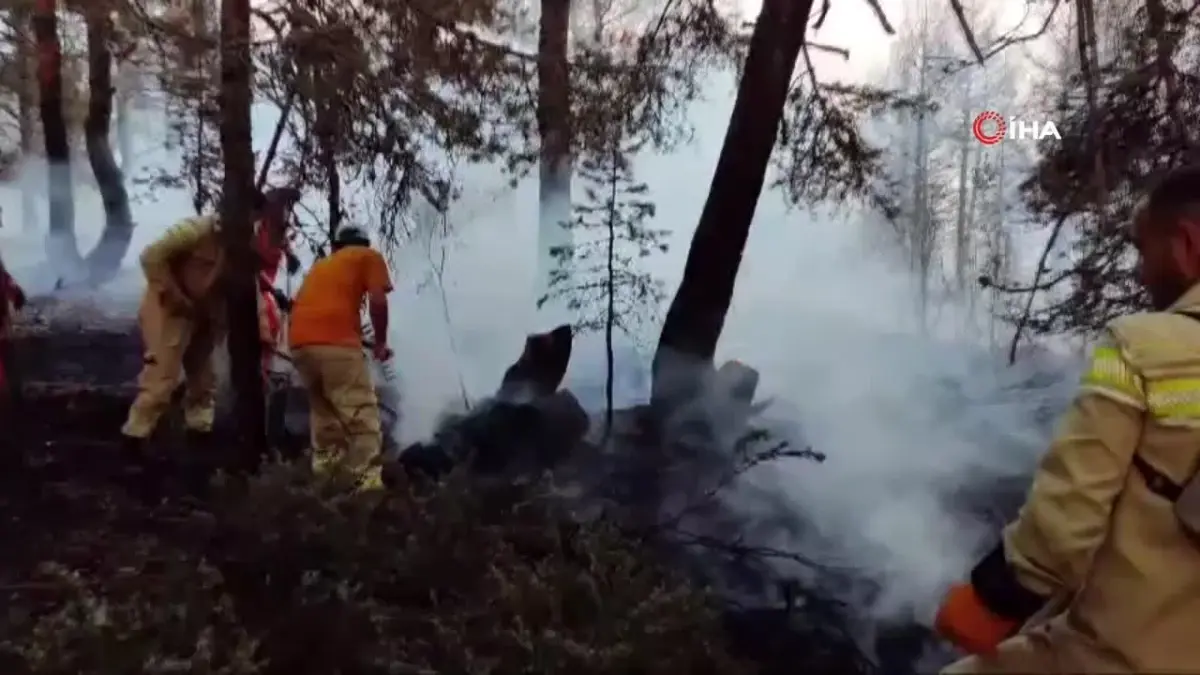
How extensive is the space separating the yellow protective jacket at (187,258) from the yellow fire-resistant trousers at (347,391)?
698 mm

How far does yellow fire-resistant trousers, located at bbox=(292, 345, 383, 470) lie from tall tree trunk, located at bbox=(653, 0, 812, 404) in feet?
6.11

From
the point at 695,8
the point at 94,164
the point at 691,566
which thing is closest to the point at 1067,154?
the point at 695,8

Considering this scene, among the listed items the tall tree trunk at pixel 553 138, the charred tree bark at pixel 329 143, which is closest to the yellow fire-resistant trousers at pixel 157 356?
the charred tree bark at pixel 329 143

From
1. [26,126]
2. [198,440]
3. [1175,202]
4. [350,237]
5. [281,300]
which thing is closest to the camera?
[1175,202]

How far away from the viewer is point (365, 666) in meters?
3.62

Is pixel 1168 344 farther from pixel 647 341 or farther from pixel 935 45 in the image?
pixel 935 45

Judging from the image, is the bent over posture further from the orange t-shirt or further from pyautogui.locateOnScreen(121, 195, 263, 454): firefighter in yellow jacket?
pyautogui.locateOnScreen(121, 195, 263, 454): firefighter in yellow jacket

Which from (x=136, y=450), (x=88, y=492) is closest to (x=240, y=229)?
(x=88, y=492)

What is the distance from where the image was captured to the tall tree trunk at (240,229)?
545 cm

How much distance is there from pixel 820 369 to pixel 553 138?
10.7ft

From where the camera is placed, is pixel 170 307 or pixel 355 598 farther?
pixel 170 307

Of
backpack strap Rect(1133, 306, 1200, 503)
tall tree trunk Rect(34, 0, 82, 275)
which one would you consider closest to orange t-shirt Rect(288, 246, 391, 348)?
backpack strap Rect(1133, 306, 1200, 503)
